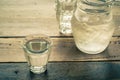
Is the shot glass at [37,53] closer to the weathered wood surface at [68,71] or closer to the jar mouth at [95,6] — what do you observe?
the weathered wood surface at [68,71]

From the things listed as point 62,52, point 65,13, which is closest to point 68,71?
point 62,52

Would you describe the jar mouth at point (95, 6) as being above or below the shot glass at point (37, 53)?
above

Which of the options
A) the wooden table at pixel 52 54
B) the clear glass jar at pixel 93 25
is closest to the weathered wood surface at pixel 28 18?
the wooden table at pixel 52 54

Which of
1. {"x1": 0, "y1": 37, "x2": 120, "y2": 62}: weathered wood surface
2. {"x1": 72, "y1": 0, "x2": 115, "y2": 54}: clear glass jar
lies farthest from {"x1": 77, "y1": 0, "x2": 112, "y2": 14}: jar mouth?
{"x1": 0, "y1": 37, "x2": 120, "y2": 62}: weathered wood surface

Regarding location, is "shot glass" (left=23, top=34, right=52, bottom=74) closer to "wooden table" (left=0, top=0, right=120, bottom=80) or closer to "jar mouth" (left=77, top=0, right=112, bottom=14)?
"wooden table" (left=0, top=0, right=120, bottom=80)

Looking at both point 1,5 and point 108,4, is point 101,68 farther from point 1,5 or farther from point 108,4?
point 1,5

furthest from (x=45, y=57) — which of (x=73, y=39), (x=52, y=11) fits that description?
(x=52, y=11)
